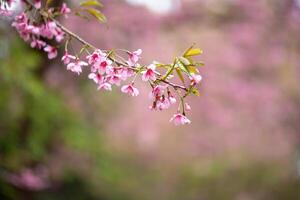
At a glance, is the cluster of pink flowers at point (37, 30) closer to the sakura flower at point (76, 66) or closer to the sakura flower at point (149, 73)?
the sakura flower at point (76, 66)

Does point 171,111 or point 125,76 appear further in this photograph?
point 171,111

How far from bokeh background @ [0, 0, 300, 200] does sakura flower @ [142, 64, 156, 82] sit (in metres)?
2.43

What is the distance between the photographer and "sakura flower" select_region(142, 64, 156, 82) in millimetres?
1217

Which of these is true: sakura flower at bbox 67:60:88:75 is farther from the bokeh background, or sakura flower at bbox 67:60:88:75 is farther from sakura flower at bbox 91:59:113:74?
the bokeh background

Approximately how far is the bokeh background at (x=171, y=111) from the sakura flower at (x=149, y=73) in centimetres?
243

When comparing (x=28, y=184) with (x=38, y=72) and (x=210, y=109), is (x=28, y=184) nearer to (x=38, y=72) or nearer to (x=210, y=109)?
(x=38, y=72)

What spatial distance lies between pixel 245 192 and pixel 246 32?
268 centimetres

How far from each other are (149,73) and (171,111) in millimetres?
7455

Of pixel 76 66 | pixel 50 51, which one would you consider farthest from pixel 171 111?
pixel 76 66

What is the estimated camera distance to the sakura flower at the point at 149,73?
1217mm

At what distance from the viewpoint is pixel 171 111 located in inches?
341

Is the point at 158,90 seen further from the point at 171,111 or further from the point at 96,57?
the point at 171,111

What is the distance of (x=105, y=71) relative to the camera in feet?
4.10

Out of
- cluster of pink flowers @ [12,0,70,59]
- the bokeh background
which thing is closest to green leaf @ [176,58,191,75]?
cluster of pink flowers @ [12,0,70,59]
